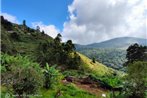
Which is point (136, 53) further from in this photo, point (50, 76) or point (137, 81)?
point (50, 76)

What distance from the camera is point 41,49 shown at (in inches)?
2842

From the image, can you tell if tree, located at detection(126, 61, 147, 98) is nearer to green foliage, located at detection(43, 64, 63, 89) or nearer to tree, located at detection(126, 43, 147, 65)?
green foliage, located at detection(43, 64, 63, 89)

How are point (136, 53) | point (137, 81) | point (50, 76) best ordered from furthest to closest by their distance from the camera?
point (136, 53) < point (50, 76) < point (137, 81)

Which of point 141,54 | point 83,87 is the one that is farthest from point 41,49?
point 83,87

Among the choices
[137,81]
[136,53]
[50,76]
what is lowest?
[137,81]

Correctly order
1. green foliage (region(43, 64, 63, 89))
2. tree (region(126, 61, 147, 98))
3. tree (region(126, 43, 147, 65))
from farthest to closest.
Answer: tree (region(126, 43, 147, 65)) < green foliage (region(43, 64, 63, 89)) < tree (region(126, 61, 147, 98))

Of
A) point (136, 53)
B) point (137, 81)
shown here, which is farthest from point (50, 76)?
point (136, 53)

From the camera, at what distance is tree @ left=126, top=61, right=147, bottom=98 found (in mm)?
27594

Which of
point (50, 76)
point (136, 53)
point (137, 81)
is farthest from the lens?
point (136, 53)

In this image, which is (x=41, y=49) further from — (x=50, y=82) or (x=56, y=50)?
(x=50, y=82)

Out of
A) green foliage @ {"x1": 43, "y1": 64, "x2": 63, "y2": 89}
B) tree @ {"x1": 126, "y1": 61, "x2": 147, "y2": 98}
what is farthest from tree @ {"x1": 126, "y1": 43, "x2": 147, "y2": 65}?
green foliage @ {"x1": 43, "y1": 64, "x2": 63, "y2": 89}

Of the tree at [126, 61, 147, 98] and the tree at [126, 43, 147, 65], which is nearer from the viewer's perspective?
the tree at [126, 61, 147, 98]

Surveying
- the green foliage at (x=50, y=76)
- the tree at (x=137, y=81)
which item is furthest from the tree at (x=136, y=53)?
the green foliage at (x=50, y=76)

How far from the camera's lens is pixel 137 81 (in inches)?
1097
